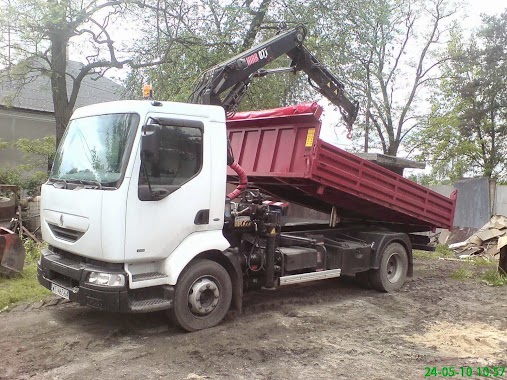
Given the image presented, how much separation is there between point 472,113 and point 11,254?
2172cm

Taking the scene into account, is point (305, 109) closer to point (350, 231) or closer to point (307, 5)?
point (350, 231)

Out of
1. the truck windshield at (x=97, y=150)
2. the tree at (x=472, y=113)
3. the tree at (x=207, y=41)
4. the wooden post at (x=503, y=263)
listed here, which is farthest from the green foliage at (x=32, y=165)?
the tree at (x=472, y=113)

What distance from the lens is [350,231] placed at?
803cm

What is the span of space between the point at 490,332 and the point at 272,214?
291 cm

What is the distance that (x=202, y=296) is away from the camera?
546 centimetres

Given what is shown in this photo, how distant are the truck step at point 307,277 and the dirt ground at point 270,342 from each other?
1.28 feet

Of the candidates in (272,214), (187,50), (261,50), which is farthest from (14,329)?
(187,50)

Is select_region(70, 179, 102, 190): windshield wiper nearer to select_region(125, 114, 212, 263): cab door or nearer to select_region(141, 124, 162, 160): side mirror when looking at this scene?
select_region(125, 114, 212, 263): cab door

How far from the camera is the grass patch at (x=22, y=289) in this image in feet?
21.4

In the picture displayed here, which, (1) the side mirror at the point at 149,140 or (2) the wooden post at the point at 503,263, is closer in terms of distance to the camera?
(1) the side mirror at the point at 149,140

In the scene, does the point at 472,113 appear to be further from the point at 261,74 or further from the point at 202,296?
the point at 202,296

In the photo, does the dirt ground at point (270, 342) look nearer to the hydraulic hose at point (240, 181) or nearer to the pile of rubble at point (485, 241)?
the hydraulic hose at point (240, 181)

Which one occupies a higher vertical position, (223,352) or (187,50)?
(187,50)

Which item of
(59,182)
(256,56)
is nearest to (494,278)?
(256,56)
